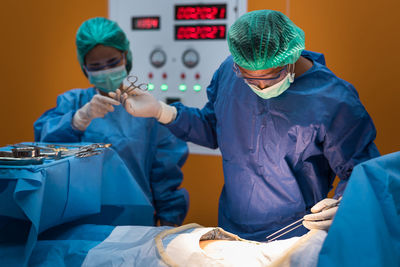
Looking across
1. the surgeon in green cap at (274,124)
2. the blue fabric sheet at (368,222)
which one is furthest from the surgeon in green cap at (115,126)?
the blue fabric sheet at (368,222)

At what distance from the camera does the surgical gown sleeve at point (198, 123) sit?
72.8 inches

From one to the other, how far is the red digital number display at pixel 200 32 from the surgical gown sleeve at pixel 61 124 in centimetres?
73

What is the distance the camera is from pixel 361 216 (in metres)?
0.90

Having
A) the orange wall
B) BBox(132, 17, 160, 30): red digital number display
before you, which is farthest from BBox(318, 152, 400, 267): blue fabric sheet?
BBox(132, 17, 160, 30): red digital number display

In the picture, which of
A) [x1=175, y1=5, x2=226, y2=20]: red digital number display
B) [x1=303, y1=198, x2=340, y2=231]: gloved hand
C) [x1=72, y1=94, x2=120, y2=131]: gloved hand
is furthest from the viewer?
[x1=175, y1=5, x2=226, y2=20]: red digital number display

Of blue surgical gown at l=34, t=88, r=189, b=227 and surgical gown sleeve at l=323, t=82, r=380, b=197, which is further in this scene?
blue surgical gown at l=34, t=88, r=189, b=227

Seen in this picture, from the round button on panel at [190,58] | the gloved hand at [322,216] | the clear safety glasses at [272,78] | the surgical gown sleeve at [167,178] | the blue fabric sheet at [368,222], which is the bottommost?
the surgical gown sleeve at [167,178]

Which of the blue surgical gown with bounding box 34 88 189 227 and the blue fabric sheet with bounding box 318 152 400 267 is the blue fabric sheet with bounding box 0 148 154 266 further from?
the blue fabric sheet with bounding box 318 152 400 267

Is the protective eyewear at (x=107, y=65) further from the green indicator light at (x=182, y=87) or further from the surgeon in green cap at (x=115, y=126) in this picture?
the green indicator light at (x=182, y=87)

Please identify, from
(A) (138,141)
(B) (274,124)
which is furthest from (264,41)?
(A) (138,141)

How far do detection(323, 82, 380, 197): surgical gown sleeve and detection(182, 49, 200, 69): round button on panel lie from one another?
1158 mm

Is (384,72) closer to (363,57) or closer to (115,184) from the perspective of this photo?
(363,57)

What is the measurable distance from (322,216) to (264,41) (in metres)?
0.61

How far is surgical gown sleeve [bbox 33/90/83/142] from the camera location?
1.94 m
